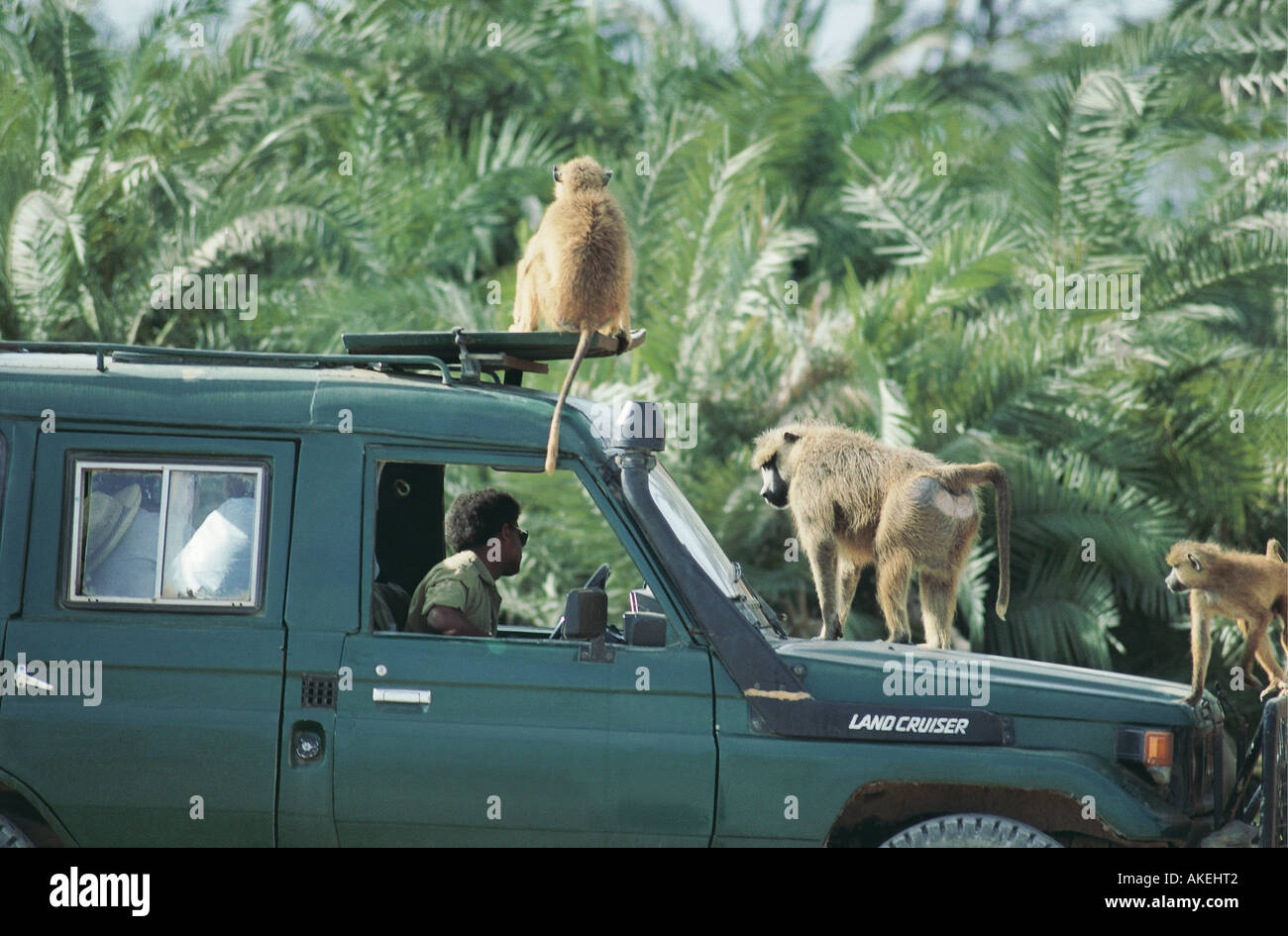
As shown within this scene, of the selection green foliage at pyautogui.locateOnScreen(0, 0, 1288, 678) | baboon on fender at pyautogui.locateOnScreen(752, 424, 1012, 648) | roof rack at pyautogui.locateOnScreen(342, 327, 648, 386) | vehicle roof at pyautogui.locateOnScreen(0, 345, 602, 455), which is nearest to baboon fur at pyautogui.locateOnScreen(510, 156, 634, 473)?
roof rack at pyautogui.locateOnScreen(342, 327, 648, 386)

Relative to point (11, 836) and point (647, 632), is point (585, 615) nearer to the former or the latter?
point (647, 632)

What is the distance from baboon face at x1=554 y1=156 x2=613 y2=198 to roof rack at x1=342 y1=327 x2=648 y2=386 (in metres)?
0.86

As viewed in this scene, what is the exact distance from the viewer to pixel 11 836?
13.5ft

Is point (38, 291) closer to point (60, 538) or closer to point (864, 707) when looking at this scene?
point (60, 538)

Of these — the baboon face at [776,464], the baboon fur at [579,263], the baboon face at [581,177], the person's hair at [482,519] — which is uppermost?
the baboon face at [581,177]

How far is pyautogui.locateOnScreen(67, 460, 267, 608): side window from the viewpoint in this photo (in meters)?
4.21

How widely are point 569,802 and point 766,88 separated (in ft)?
32.3

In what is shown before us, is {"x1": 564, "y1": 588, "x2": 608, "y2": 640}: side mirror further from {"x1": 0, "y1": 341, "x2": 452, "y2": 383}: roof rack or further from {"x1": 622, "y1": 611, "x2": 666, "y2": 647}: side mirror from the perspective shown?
{"x1": 0, "y1": 341, "x2": 452, "y2": 383}: roof rack

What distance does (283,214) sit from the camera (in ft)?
38.1

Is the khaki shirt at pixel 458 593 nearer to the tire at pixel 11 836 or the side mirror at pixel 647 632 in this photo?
the side mirror at pixel 647 632

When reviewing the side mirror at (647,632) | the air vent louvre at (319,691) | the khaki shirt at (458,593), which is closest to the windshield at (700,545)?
the side mirror at (647,632)

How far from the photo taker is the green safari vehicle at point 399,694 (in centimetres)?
409

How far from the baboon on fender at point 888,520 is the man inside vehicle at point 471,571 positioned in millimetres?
1219

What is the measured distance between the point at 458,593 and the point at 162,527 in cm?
96
